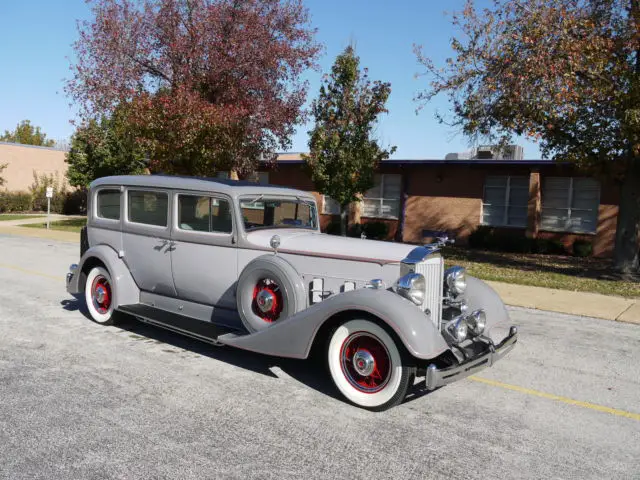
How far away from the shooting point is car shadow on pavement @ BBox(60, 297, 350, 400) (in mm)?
4996

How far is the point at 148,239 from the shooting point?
6.29m

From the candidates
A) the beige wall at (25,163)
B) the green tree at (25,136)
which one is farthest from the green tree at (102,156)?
the green tree at (25,136)

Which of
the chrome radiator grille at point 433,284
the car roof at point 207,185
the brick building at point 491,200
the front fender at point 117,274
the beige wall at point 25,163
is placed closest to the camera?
the chrome radiator grille at point 433,284

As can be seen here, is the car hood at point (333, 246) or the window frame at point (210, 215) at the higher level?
the window frame at point (210, 215)

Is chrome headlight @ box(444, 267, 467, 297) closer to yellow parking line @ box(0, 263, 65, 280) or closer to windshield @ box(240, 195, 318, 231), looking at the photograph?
windshield @ box(240, 195, 318, 231)

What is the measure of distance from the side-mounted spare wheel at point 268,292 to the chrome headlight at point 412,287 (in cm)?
100

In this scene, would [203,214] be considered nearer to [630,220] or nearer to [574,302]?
[574,302]

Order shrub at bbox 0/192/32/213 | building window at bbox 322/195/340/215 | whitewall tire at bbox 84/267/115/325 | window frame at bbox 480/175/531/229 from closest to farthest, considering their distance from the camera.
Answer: whitewall tire at bbox 84/267/115/325, window frame at bbox 480/175/531/229, building window at bbox 322/195/340/215, shrub at bbox 0/192/32/213

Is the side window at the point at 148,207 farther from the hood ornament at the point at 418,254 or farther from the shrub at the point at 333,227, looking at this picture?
the shrub at the point at 333,227

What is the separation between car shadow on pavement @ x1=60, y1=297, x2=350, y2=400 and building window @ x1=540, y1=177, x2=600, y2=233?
17071 mm

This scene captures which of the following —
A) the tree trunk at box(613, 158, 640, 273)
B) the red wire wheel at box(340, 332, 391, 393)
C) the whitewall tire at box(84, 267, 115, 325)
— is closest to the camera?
the red wire wheel at box(340, 332, 391, 393)

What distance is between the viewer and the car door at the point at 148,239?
6.11 m

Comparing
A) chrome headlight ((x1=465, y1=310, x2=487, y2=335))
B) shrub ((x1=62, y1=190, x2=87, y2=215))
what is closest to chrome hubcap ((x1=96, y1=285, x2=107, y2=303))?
chrome headlight ((x1=465, y1=310, x2=487, y2=335))

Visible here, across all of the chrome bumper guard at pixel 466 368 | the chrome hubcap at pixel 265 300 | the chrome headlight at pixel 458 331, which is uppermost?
the chrome hubcap at pixel 265 300
